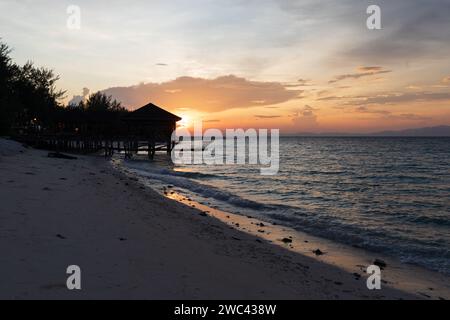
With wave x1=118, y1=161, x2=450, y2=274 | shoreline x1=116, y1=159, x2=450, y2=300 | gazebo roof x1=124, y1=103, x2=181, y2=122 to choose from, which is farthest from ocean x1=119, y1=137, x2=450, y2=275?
gazebo roof x1=124, y1=103, x2=181, y2=122

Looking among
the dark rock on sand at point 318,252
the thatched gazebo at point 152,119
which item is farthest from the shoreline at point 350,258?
the thatched gazebo at point 152,119

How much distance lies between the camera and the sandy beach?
487 cm

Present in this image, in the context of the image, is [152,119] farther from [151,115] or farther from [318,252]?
[318,252]

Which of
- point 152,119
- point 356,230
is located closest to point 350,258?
point 356,230

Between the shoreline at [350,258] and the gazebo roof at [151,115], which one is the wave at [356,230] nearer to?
the shoreline at [350,258]

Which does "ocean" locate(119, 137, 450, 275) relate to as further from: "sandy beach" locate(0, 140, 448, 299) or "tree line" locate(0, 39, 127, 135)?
"tree line" locate(0, 39, 127, 135)

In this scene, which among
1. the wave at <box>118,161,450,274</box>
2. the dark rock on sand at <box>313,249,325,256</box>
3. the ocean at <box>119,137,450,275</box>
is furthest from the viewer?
the ocean at <box>119,137,450,275</box>

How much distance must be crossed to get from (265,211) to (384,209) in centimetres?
558

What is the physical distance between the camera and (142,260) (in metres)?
6.06

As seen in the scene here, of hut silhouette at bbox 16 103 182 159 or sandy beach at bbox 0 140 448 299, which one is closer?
sandy beach at bbox 0 140 448 299

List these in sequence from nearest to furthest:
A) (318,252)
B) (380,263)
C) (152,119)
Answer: (380,263)
(318,252)
(152,119)

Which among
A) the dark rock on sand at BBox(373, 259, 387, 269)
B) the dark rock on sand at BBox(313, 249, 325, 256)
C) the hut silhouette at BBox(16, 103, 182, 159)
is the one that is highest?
the hut silhouette at BBox(16, 103, 182, 159)
